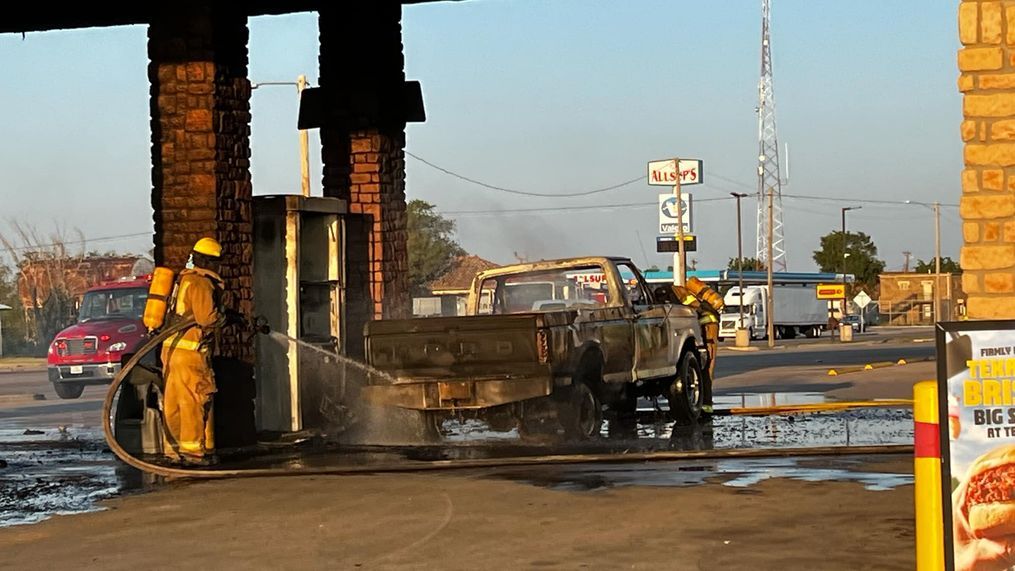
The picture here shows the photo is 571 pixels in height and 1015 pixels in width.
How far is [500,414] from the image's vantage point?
17641mm

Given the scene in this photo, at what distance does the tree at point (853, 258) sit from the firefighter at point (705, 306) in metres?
140

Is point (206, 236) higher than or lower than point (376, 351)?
higher

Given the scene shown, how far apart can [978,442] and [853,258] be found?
158265 millimetres

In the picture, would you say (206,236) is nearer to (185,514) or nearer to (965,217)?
(185,514)

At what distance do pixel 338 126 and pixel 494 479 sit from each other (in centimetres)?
834

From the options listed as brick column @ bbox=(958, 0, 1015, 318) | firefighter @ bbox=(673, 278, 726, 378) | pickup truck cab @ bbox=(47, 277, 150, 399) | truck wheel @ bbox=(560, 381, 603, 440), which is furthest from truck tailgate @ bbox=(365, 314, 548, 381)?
pickup truck cab @ bbox=(47, 277, 150, 399)

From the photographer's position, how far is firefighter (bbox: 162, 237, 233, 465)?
50.9ft

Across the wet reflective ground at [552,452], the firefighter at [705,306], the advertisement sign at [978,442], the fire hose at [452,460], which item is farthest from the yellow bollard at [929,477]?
the firefighter at [705,306]

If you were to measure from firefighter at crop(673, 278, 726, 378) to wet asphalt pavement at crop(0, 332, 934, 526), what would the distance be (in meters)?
1.23

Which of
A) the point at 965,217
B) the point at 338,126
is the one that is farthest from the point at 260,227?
the point at 965,217

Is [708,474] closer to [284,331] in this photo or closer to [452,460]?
[452,460]

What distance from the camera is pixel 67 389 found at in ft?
112

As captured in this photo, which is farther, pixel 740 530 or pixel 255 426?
pixel 255 426

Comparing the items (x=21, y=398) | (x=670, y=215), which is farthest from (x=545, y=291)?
(x=670, y=215)
